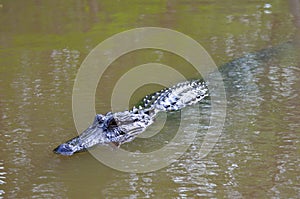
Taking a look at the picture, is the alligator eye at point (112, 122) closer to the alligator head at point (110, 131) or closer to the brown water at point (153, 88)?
the alligator head at point (110, 131)

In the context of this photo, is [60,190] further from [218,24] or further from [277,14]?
[277,14]

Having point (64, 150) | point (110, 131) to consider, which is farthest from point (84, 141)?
point (110, 131)

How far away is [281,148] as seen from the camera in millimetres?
5207

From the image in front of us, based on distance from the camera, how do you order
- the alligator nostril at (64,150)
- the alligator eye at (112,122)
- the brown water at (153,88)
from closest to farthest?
the brown water at (153,88) → the alligator nostril at (64,150) → the alligator eye at (112,122)

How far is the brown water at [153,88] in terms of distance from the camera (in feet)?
15.3

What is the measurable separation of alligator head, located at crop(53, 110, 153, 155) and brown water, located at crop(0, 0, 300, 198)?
150 millimetres

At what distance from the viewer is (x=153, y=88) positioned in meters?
7.41

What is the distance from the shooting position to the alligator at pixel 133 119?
215 inches

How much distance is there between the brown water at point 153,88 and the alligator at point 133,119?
0.68 feet

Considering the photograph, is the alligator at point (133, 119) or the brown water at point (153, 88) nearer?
the brown water at point (153, 88)

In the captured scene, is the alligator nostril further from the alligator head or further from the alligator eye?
the alligator eye

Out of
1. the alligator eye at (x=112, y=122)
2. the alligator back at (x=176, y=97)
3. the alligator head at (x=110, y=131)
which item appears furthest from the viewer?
the alligator back at (x=176, y=97)

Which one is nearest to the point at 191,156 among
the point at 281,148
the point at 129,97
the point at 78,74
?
the point at 281,148

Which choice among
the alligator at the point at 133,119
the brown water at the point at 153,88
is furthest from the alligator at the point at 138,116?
the brown water at the point at 153,88
